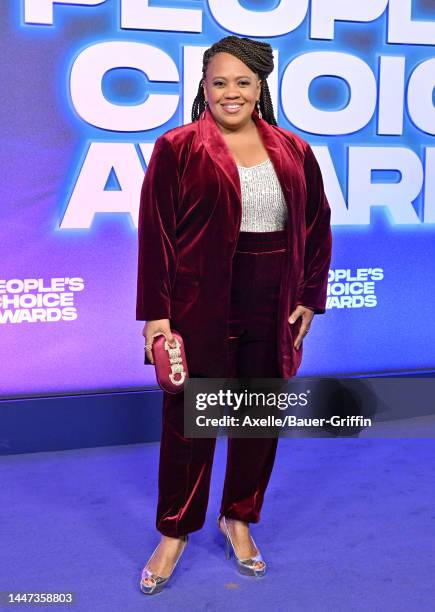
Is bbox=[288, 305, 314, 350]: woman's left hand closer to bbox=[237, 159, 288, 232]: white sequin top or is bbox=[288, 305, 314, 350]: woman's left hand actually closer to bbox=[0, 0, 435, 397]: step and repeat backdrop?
bbox=[237, 159, 288, 232]: white sequin top

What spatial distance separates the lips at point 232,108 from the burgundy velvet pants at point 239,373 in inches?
12.6

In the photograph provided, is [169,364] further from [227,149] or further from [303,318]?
[227,149]

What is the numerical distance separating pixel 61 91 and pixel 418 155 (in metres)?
1.64

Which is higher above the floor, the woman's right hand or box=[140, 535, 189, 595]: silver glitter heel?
the woman's right hand

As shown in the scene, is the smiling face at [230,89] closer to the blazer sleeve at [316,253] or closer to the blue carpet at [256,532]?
the blazer sleeve at [316,253]

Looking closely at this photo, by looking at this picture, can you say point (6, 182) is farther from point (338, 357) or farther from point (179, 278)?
point (338, 357)

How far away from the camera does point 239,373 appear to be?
6.99 ft

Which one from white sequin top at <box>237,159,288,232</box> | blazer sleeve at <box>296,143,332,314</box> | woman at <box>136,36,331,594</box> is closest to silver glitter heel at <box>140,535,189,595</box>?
woman at <box>136,36,331,594</box>

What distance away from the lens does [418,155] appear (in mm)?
3596

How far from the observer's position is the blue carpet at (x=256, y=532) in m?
2.09

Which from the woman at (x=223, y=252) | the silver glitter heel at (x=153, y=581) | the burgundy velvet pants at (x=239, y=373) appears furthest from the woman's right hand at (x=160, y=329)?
the silver glitter heel at (x=153, y=581)

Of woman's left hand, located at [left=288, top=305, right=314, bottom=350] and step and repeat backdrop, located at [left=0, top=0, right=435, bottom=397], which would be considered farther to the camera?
step and repeat backdrop, located at [left=0, top=0, right=435, bottom=397]

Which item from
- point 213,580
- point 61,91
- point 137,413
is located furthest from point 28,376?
point 213,580

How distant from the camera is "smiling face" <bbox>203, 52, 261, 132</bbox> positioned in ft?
6.53
